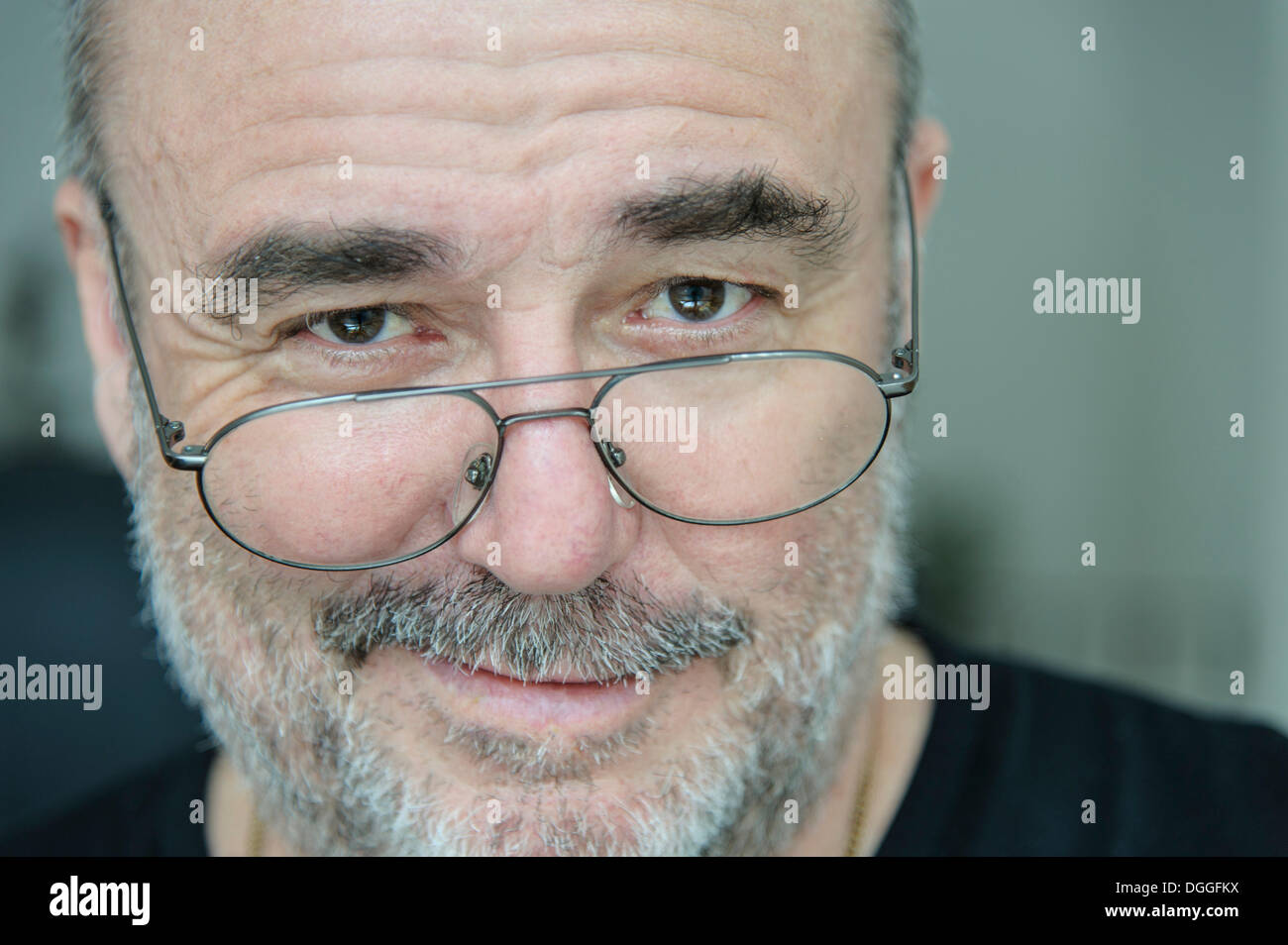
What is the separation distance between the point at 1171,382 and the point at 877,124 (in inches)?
93.7

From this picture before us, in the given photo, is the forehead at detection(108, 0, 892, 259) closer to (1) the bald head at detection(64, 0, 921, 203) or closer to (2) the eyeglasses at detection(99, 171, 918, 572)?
(1) the bald head at detection(64, 0, 921, 203)

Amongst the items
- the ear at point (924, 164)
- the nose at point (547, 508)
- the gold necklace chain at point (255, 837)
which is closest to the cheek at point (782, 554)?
the nose at point (547, 508)

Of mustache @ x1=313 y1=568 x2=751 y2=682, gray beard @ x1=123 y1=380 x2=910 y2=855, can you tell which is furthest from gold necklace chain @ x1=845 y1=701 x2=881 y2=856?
mustache @ x1=313 y1=568 x2=751 y2=682

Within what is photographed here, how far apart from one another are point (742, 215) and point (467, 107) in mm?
300

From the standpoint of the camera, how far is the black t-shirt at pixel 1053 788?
147 centimetres

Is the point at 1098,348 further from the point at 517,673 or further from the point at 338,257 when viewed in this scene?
the point at 338,257

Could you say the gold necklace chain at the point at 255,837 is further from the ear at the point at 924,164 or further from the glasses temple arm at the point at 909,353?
the ear at the point at 924,164

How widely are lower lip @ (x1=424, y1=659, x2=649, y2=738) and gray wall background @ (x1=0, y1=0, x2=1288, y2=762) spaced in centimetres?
Result: 210

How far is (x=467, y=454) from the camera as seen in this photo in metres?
1.10

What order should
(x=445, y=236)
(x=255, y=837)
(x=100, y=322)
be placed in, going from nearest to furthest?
(x=445, y=236) < (x=100, y=322) < (x=255, y=837)

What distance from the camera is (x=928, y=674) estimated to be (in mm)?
1667

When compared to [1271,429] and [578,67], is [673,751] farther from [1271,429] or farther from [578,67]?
[1271,429]

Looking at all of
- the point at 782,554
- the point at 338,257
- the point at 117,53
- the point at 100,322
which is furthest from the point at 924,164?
the point at 100,322

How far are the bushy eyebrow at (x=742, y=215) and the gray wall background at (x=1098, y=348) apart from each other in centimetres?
191
